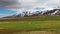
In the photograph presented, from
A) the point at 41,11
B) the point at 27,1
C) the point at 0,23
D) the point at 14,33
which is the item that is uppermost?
the point at 27,1

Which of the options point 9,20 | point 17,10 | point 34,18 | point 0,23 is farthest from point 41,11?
point 0,23

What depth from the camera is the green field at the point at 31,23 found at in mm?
2891

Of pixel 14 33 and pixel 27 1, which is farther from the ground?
pixel 27 1

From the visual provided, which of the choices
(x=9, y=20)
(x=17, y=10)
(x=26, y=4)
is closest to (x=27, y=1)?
(x=26, y=4)

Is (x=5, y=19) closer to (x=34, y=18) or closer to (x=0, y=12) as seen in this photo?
(x=0, y=12)

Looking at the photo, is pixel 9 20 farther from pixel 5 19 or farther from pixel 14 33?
pixel 14 33

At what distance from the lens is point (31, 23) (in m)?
2.93

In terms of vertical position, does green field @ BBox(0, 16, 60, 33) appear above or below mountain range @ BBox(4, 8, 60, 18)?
below

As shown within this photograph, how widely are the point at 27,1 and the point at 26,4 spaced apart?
64 mm

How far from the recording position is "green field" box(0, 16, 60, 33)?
9.48 ft

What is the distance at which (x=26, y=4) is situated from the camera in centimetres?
299

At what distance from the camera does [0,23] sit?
2.92m

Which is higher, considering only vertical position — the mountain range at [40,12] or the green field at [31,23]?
the mountain range at [40,12]

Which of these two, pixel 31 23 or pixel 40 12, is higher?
pixel 40 12
